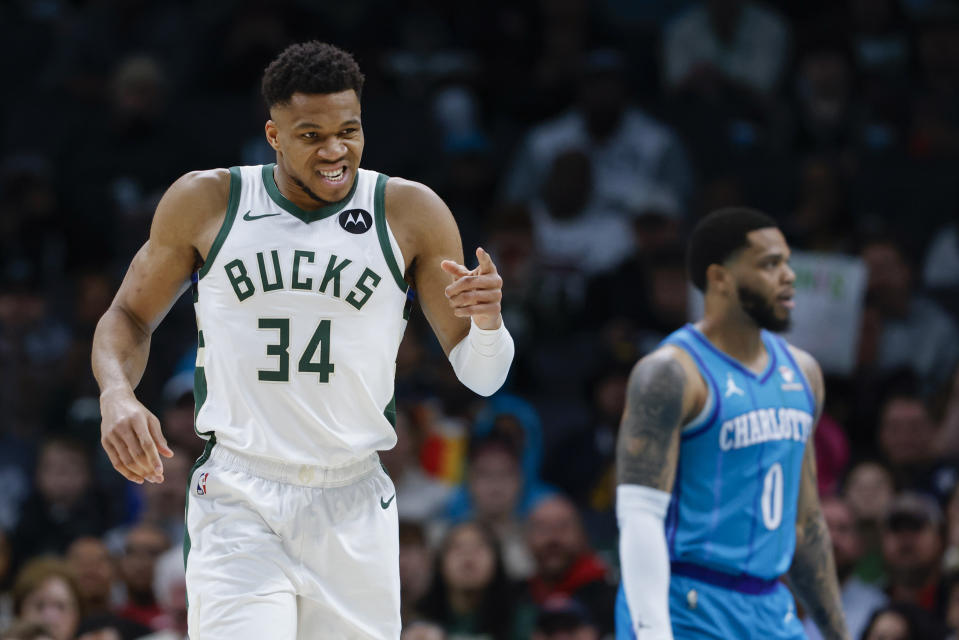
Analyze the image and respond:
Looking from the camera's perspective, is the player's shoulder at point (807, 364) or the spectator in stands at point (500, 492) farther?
the spectator in stands at point (500, 492)

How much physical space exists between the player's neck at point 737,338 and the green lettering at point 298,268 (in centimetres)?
181

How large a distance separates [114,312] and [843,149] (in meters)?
8.03

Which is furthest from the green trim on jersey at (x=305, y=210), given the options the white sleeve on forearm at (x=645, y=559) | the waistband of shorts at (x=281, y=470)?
the white sleeve on forearm at (x=645, y=559)

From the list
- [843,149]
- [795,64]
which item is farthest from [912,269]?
[795,64]

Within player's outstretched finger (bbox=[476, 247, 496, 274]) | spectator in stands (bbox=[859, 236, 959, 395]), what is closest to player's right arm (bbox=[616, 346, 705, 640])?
player's outstretched finger (bbox=[476, 247, 496, 274])

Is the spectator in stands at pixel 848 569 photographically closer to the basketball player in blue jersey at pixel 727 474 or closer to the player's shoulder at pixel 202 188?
the basketball player in blue jersey at pixel 727 474

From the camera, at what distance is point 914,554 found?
298 inches

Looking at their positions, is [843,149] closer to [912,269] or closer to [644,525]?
[912,269]

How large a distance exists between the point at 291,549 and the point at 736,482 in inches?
70.2

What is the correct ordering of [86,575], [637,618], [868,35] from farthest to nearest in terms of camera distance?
[868,35], [86,575], [637,618]

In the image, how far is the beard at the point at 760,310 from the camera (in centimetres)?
541

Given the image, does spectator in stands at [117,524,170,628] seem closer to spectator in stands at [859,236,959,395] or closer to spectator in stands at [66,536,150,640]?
spectator in stands at [66,536,150,640]

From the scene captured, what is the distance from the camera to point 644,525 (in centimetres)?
501

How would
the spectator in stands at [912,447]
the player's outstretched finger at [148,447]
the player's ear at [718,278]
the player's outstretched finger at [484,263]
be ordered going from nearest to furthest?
1. the player's outstretched finger at [148,447]
2. the player's outstretched finger at [484,263]
3. the player's ear at [718,278]
4. the spectator in stands at [912,447]
